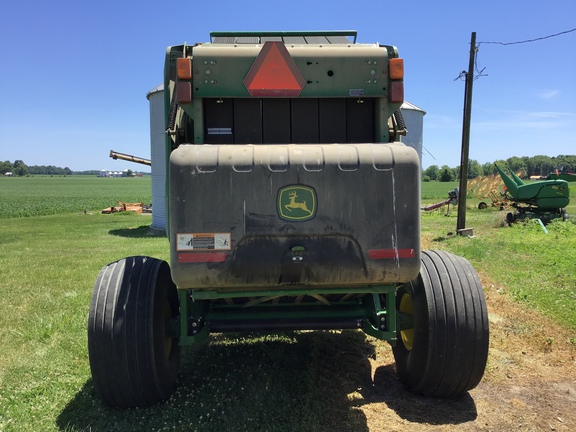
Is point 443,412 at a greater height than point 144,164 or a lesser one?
lesser

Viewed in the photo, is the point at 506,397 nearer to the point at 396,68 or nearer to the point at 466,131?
the point at 396,68

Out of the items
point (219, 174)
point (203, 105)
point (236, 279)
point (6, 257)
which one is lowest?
point (6, 257)

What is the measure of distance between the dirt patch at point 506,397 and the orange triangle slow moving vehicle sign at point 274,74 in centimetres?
254

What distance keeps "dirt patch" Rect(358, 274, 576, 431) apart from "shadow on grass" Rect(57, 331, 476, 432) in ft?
0.05

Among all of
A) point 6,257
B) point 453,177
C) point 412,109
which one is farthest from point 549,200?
point 453,177

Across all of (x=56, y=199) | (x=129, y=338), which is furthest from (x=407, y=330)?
(x=56, y=199)

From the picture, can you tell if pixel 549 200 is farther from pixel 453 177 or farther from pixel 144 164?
pixel 453 177

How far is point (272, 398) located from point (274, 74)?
98.6 inches

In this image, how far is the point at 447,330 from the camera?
370 centimetres

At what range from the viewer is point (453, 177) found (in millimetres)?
94312

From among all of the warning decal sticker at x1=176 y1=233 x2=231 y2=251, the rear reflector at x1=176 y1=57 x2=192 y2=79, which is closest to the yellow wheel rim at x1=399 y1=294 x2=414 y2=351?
the warning decal sticker at x1=176 y1=233 x2=231 y2=251

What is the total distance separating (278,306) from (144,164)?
20026mm

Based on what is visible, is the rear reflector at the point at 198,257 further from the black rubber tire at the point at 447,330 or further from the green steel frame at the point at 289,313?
the black rubber tire at the point at 447,330

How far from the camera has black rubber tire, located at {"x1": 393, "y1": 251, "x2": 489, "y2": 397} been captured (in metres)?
3.70
